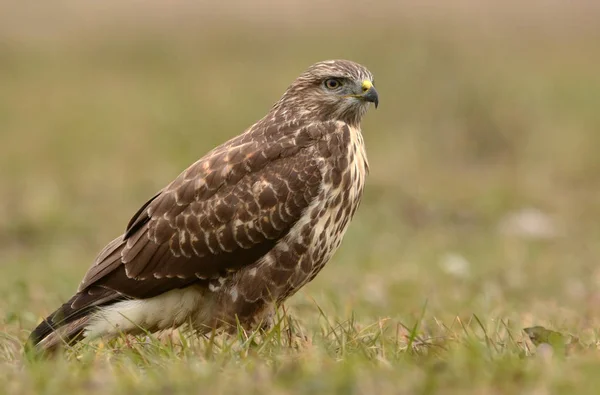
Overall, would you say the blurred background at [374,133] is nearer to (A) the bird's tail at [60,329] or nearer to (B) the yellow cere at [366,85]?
(A) the bird's tail at [60,329]

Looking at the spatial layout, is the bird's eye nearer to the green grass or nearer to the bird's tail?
the green grass

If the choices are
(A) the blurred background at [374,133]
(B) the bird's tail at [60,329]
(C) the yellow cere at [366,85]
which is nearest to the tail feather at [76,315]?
(B) the bird's tail at [60,329]

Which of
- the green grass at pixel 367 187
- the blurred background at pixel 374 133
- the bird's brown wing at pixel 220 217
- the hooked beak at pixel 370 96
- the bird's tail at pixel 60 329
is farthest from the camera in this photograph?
the blurred background at pixel 374 133

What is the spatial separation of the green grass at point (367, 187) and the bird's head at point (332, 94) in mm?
1003

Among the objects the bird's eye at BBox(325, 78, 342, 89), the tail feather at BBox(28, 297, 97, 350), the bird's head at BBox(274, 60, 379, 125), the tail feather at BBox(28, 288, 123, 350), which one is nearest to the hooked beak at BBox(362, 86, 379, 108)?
the bird's head at BBox(274, 60, 379, 125)

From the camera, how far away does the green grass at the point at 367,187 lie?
13.8 feet

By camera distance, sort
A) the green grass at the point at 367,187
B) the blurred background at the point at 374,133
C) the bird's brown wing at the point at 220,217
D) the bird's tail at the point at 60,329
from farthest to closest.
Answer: the blurred background at the point at 374,133 < the bird's brown wing at the point at 220,217 < the bird's tail at the point at 60,329 < the green grass at the point at 367,187

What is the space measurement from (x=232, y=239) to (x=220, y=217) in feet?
0.43

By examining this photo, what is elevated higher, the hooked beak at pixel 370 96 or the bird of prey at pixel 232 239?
the hooked beak at pixel 370 96

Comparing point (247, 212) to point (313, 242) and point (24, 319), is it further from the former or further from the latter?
point (24, 319)

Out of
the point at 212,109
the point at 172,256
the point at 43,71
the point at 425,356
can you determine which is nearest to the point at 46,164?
the point at 212,109

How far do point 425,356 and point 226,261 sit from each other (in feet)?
4.55

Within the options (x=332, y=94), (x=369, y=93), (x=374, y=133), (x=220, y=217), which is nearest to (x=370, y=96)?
(x=369, y=93)

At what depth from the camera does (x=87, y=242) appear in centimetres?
1106
